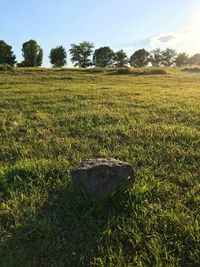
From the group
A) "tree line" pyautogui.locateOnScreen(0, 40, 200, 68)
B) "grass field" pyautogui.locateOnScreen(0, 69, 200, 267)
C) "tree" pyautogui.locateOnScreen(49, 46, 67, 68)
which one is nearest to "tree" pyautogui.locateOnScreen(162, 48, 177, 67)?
"tree line" pyautogui.locateOnScreen(0, 40, 200, 68)

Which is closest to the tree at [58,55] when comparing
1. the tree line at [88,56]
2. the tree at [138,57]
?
the tree line at [88,56]

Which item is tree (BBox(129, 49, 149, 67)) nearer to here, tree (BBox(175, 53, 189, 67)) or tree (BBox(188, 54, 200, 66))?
tree (BBox(175, 53, 189, 67))

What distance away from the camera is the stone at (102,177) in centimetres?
340

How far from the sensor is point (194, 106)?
28.6 ft

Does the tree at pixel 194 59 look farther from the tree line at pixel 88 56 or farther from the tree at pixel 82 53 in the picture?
the tree at pixel 82 53

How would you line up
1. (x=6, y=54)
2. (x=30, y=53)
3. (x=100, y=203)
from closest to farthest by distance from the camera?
(x=100, y=203) < (x=6, y=54) < (x=30, y=53)

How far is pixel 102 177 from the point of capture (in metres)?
3.42

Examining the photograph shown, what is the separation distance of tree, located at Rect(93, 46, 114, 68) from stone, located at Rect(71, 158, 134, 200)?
70415 millimetres

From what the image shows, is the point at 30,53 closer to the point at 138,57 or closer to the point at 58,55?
the point at 58,55

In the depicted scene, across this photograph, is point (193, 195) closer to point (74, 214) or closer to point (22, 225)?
point (74, 214)

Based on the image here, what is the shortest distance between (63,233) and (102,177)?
68 cm

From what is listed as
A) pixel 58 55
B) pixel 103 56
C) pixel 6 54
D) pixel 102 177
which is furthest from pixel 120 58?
pixel 102 177

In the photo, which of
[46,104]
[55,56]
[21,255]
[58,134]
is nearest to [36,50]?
[55,56]

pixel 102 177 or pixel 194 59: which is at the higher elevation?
pixel 194 59
